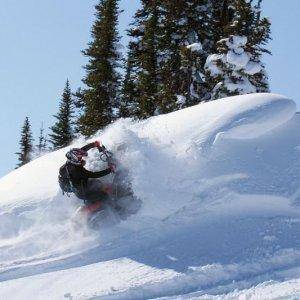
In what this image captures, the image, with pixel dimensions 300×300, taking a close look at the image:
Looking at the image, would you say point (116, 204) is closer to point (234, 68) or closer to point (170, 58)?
point (234, 68)

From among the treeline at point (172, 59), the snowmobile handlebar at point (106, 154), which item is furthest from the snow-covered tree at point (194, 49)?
the snowmobile handlebar at point (106, 154)

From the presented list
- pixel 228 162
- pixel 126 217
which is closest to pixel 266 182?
pixel 228 162

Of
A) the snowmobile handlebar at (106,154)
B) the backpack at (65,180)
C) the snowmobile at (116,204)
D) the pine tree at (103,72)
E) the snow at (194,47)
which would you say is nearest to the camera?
the snowmobile at (116,204)

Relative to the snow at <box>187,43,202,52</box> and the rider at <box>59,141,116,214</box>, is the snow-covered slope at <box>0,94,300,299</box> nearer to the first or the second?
the rider at <box>59,141,116,214</box>

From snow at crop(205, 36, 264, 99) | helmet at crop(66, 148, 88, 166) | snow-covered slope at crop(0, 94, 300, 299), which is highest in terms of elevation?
snow at crop(205, 36, 264, 99)

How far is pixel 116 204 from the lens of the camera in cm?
1116

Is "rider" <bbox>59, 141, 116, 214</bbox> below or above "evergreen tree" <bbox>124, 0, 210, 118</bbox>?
below

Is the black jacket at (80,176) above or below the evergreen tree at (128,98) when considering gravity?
below

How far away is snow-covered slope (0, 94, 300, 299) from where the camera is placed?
8.65 metres

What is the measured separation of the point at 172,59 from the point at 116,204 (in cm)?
1879

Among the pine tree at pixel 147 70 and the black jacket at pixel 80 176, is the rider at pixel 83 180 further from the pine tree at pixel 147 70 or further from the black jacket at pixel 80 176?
the pine tree at pixel 147 70

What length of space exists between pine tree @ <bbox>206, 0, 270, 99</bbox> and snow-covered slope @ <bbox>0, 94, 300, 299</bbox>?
9739 mm

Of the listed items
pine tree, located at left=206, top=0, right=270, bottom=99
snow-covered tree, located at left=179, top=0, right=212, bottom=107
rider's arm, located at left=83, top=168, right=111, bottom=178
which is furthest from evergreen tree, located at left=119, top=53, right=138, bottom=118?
rider's arm, located at left=83, top=168, right=111, bottom=178

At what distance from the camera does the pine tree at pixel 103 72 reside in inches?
1198
